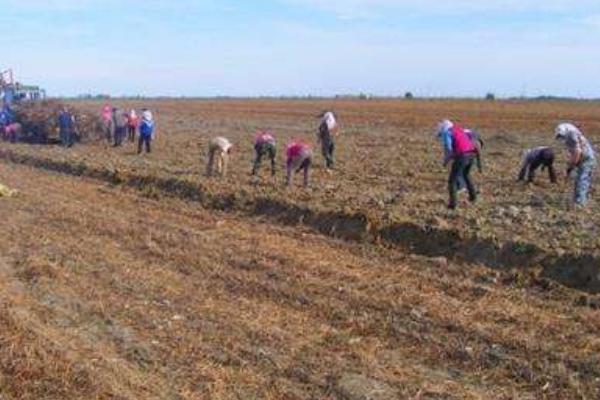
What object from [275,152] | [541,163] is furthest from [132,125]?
[541,163]

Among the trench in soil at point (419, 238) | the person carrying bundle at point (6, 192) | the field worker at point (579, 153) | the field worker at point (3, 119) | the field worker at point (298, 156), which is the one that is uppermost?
the field worker at point (579, 153)

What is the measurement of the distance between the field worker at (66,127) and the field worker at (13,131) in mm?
2108

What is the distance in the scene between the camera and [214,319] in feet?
29.1

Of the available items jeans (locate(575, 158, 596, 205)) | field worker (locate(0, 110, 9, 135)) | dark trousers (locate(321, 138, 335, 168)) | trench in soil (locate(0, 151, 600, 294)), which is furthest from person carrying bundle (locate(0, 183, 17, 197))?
field worker (locate(0, 110, 9, 135))

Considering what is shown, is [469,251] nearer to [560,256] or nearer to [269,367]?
[560,256]

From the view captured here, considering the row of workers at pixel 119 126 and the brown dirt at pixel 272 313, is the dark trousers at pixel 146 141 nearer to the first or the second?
the row of workers at pixel 119 126

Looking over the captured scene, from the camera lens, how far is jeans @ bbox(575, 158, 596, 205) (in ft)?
48.1

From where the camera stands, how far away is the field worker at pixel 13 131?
32188mm

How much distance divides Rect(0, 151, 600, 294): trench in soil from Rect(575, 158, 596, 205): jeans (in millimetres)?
3560

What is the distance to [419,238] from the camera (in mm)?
12555

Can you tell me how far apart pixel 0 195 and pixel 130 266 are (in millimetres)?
7445

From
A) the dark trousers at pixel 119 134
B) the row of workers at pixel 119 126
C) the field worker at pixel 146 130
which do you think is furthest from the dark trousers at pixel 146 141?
the dark trousers at pixel 119 134

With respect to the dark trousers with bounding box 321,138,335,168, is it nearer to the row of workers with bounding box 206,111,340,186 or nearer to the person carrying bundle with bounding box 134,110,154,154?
the row of workers with bounding box 206,111,340,186

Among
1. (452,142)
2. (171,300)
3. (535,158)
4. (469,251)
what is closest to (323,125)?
(535,158)
